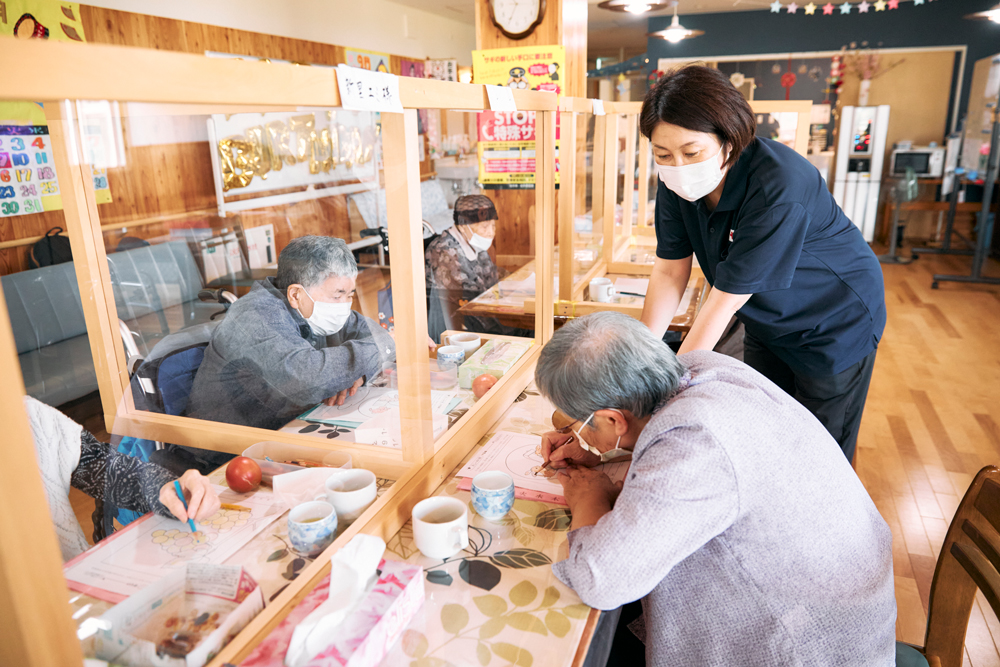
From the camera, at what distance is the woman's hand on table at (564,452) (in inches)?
48.1

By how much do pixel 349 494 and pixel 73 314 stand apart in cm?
64

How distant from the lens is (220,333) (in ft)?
4.58

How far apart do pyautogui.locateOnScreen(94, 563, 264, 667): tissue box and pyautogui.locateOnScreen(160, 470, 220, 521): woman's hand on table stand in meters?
0.13

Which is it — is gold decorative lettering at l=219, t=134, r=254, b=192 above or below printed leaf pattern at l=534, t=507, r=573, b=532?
above

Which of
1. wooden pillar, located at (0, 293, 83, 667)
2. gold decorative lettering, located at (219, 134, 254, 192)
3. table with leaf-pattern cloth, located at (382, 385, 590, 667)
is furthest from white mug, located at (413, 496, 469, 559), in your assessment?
gold decorative lettering, located at (219, 134, 254, 192)

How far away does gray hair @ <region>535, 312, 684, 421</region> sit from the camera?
39.3 inches

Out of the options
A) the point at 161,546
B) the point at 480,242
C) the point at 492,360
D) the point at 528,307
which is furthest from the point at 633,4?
the point at 161,546

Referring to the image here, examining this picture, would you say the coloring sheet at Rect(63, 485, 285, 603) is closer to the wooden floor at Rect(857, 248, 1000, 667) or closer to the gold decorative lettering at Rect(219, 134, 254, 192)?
the wooden floor at Rect(857, 248, 1000, 667)

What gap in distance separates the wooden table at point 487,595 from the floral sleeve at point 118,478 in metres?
0.10

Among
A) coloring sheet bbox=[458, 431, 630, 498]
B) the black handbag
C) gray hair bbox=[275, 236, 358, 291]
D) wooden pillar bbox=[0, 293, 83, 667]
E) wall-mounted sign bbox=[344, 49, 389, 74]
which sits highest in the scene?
wall-mounted sign bbox=[344, 49, 389, 74]

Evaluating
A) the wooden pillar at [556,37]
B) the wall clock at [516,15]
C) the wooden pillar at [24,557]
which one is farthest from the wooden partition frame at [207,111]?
the wall clock at [516,15]

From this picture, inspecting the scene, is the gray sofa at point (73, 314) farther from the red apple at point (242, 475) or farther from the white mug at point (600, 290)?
the white mug at point (600, 290)

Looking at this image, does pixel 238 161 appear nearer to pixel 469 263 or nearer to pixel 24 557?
pixel 469 263

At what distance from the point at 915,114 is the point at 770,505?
8.86 meters
